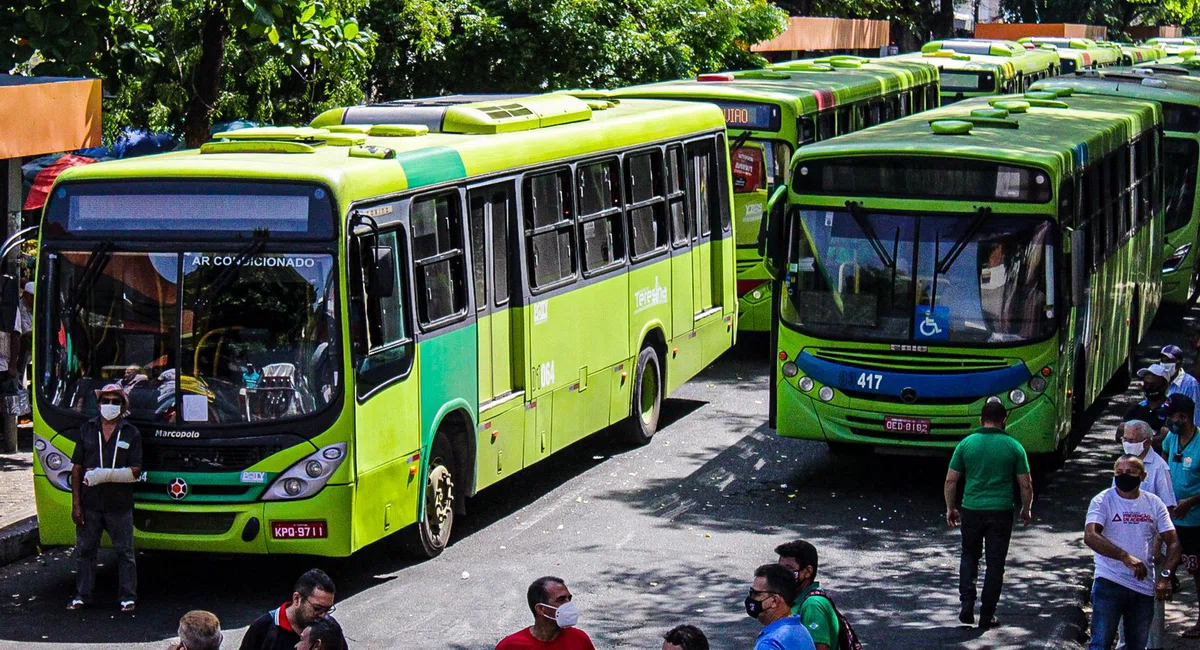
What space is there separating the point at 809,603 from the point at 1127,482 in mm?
2806

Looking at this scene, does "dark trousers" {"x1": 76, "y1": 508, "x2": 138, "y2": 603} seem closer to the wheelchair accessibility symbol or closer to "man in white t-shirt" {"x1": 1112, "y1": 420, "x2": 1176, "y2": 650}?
"man in white t-shirt" {"x1": 1112, "y1": 420, "x2": 1176, "y2": 650}

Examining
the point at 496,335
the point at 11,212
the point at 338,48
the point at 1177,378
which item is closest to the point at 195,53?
the point at 338,48

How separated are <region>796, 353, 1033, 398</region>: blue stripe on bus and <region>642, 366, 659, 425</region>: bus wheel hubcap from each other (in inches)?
97.4

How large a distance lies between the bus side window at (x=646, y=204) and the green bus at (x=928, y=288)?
164 centimetres

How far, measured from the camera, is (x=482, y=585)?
11352 millimetres

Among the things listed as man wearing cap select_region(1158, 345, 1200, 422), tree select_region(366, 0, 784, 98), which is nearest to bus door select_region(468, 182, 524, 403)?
man wearing cap select_region(1158, 345, 1200, 422)

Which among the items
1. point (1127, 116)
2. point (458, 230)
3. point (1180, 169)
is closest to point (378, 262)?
point (458, 230)

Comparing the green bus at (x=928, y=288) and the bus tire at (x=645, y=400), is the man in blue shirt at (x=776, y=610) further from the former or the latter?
the bus tire at (x=645, y=400)

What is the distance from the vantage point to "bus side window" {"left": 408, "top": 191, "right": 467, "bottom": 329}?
458 inches

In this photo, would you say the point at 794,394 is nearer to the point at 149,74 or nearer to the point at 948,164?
the point at 948,164

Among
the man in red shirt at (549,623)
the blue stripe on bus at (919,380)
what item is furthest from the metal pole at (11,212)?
the man in red shirt at (549,623)

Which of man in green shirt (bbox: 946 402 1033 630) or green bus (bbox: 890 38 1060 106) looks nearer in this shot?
man in green shirt (bbox: 946 402 1033 630)

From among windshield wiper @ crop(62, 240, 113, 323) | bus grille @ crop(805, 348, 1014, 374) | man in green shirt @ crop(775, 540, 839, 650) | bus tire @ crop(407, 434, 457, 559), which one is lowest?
bus tire @ crop(407, 434, 457, 559)

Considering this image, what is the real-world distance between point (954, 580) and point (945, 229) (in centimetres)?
307
